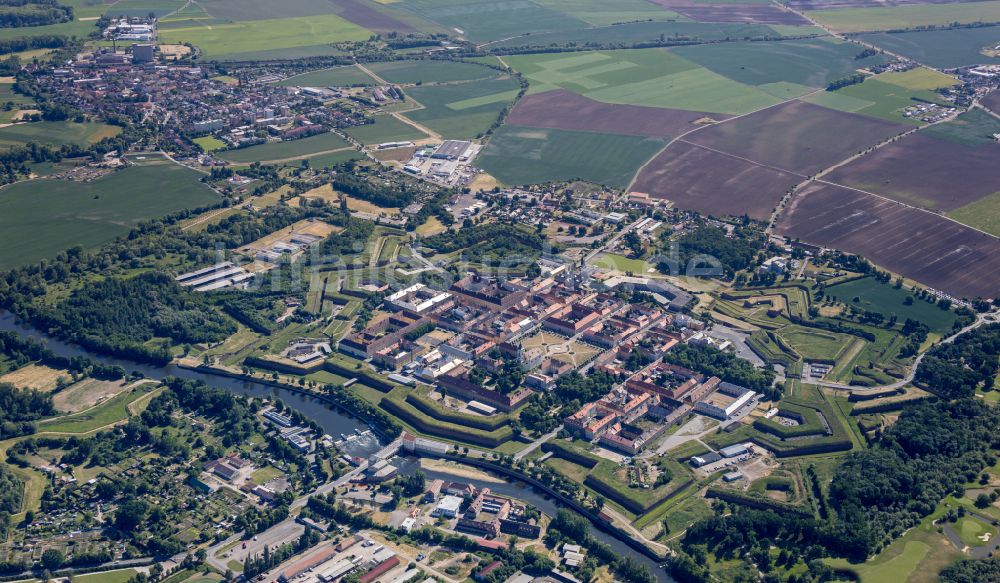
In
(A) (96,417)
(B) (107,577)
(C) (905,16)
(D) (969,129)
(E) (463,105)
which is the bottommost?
(B) (107,577)

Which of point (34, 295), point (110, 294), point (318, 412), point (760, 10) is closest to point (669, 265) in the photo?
point (318, 412)

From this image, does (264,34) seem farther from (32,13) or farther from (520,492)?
(520,492)

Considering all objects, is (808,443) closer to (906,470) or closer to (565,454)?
(906,470)

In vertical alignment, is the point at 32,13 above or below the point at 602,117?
above

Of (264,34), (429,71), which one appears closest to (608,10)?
(429,71)

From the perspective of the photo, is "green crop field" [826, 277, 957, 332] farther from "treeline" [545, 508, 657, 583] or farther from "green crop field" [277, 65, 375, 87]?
"green crop field" [277, 65, 375, 87]
